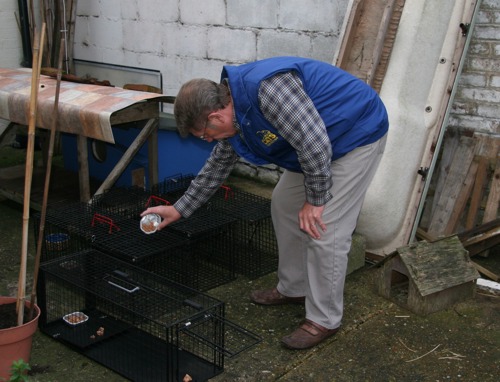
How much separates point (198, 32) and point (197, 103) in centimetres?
351

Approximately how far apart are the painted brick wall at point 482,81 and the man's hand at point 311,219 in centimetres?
217

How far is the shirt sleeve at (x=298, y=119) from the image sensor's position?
296 centimetres

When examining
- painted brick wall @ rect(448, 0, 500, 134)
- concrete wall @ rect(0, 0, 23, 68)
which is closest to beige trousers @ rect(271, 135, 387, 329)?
painted brick wall @ rect(448, 0, 500, 134)

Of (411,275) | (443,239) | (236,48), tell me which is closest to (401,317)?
(411,275)

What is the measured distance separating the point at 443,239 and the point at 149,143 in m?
2.27

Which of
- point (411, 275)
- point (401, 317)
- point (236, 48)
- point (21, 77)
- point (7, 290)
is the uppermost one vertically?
point (236, 48)

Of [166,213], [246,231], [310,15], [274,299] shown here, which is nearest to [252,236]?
[246,231]

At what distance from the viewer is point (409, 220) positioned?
14.7ft

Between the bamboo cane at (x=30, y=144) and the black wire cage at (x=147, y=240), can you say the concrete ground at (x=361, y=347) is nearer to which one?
the black wire cage at (x=147, y=240)

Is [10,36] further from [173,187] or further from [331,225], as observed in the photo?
[331,225]

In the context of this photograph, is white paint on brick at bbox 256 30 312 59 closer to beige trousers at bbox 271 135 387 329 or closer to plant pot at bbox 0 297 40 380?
beige trousers at bbox 271 135 387 329

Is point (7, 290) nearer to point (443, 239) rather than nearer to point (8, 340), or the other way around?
point (8, 340)

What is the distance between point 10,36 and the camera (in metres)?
7.05

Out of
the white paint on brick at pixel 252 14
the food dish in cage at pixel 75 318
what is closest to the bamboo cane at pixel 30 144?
the food dish in cage at pixel 75 318
